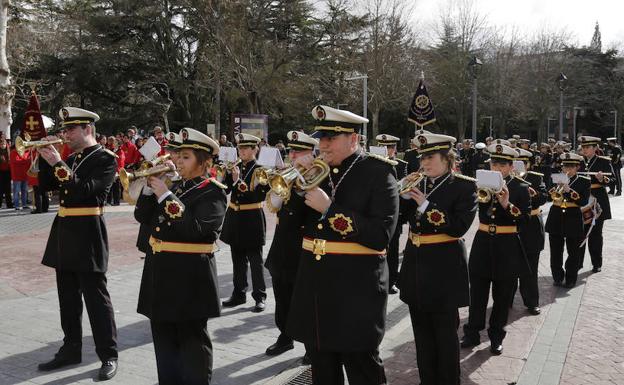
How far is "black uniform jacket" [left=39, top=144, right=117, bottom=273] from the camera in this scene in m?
5.43

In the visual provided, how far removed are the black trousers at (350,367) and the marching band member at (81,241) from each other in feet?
7.93

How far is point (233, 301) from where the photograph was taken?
794 cm

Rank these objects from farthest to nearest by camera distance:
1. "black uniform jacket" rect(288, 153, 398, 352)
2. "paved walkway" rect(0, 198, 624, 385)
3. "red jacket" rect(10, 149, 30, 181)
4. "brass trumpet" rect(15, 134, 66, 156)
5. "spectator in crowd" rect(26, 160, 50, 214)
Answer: "red jacket" rect(10, 149, 30, 181)
"spectator in crowd" rect(26, 160, 50, 214)
"paved walkway" rect(0, 198, 624, 385)
"brass trumpet" rect(15, 134, 66, 156)
"black uniform jacket" rect(288, 153, 398, 352)

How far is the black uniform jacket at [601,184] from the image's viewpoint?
10.9m

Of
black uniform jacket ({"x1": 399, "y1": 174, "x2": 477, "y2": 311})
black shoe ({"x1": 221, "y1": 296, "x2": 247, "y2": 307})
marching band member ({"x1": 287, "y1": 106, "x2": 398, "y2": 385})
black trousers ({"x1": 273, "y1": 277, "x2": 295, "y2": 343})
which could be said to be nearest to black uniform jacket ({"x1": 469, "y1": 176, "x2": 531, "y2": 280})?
black uniform jacket ({"x1": 399, "y1": 174, "x2": 477, "y2": 311})

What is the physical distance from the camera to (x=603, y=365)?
606cm

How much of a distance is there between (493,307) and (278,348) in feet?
7.75

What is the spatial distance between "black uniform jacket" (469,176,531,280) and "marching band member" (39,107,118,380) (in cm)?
385

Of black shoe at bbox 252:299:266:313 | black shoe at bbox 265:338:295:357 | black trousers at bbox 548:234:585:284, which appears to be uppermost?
black trousers at bbox 548:234:585:284

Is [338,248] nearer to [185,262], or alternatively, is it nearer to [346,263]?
[346,263]

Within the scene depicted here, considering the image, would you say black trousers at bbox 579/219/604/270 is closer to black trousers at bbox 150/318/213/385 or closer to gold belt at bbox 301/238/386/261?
gold belt at bbox 301/238/386/261

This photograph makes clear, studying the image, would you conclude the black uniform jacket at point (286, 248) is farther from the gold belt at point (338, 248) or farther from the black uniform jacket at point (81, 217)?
the gold belt at point (338, 248)

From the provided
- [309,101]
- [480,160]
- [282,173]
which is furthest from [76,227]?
[309,101]

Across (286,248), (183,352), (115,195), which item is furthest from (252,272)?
(115,195)
